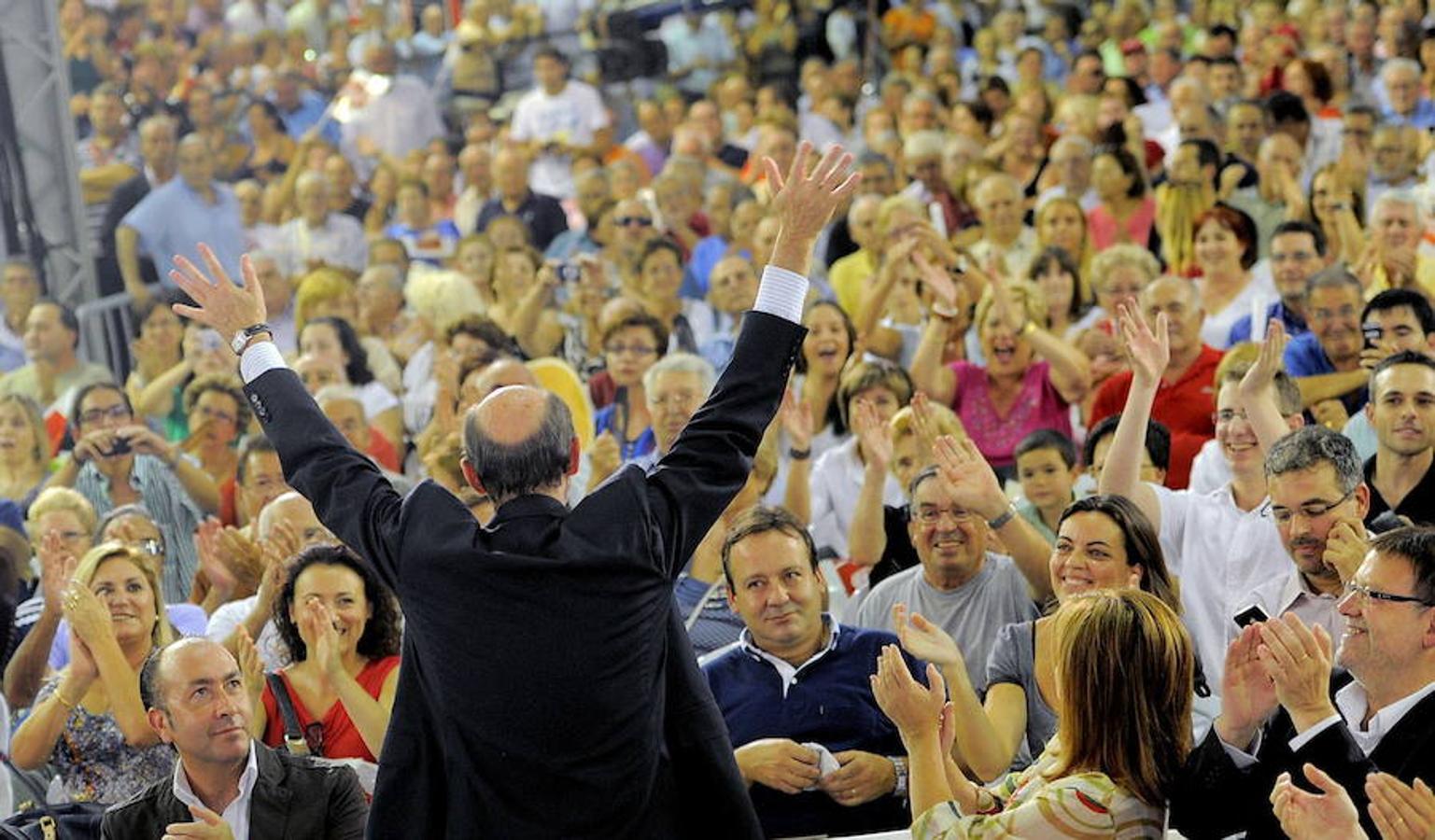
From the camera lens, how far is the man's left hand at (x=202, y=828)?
3938mm

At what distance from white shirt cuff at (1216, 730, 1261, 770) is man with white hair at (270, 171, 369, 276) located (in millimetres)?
8116

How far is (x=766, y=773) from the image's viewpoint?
435 centimetres

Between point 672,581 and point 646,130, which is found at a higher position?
point 646,130

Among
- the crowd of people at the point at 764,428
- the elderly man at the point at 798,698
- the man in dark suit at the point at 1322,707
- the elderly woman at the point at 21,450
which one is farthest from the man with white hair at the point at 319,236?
the man in dark suit at the point at 1322,707

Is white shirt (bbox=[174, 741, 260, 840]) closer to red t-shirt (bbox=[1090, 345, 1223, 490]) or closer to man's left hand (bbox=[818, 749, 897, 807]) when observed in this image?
man's left hand (bbox=[818, 749, 897, 807])

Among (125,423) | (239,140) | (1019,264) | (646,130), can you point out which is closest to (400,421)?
(125,423)

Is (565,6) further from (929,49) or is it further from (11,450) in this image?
(11,450)

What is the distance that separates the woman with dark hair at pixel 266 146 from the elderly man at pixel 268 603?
7.33 m

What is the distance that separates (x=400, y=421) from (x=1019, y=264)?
2677 mm

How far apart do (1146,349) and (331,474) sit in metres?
2.37

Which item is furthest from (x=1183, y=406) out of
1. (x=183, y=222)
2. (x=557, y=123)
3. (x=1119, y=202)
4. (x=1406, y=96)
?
(x=557, y=123)

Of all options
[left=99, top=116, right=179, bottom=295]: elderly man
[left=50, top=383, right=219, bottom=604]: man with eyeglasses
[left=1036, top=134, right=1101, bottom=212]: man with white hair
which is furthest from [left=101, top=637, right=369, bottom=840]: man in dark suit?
[left=99, top=116, right=179, bottom=295]: elderly man

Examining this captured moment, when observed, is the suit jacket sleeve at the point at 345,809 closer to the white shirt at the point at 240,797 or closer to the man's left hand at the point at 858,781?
the white shirt at the point at 240,797

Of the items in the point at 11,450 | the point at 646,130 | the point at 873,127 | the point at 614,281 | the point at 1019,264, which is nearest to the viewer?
the point at 11,450
